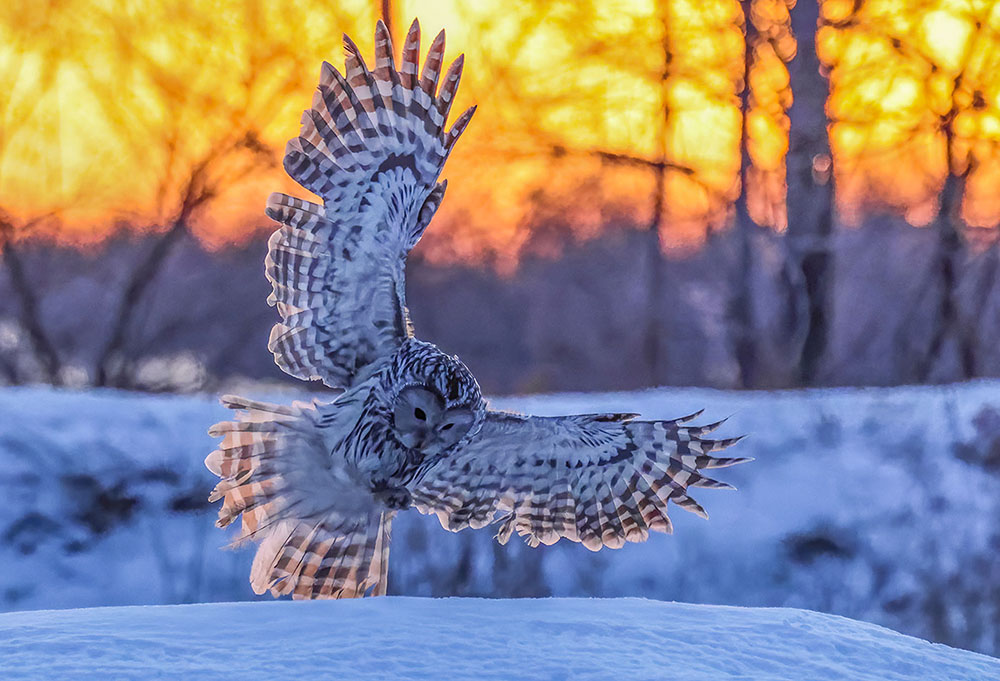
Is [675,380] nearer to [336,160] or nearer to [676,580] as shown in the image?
[676,580]

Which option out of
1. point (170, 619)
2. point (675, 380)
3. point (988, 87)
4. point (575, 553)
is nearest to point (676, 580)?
point (575, 553)

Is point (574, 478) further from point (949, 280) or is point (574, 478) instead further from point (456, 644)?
point (949, 280)

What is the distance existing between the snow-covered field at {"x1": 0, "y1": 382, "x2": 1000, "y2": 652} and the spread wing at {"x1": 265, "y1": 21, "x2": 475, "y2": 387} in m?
2.05

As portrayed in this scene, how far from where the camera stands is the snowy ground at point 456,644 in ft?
6.07

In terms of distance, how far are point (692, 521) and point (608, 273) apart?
4.68 feet

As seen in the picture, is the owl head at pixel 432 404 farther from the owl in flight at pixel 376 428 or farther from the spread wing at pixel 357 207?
the spread wing at pixel 357 207

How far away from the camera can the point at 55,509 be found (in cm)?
448

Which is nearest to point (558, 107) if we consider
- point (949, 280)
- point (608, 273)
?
point (608, 273)

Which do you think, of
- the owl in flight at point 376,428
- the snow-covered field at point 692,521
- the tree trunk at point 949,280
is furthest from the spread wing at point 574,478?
the tree trunk at point 949,280

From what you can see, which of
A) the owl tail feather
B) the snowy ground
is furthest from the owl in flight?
the snowy ground

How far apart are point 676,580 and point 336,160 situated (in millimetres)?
3065

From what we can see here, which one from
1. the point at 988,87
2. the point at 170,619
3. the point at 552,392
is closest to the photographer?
the point at 170,619

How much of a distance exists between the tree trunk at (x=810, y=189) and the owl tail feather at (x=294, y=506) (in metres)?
3.43

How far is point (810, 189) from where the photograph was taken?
5430 mm
